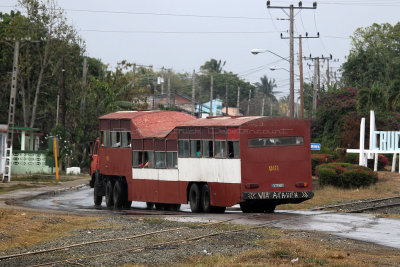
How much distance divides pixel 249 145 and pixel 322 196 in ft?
37.6

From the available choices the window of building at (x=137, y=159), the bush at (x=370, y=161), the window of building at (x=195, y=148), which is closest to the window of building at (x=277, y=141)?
the window of building at (x=195, y=148)

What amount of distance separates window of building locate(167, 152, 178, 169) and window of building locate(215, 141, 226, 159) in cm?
238

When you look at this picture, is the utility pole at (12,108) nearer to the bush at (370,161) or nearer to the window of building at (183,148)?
the window of building at (183,148)

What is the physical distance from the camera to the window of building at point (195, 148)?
25.0 meters

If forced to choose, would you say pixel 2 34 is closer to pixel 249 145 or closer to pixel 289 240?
pixel 249 145

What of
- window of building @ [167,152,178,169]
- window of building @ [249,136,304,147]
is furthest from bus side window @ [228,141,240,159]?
window of building @ [167,152,178,169]

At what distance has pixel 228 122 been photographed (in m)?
24.0

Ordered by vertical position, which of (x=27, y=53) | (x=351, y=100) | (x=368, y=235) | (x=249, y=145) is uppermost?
(x=27, y=53)

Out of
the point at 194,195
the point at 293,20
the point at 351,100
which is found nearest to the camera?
the point at 194,195

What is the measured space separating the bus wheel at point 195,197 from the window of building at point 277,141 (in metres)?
2.81

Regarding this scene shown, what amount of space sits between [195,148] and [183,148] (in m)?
0.67

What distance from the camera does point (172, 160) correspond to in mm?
26328

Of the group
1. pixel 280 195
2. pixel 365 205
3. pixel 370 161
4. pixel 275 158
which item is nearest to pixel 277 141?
pixel 275 158

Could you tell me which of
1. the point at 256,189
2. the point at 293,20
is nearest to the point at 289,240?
the point at 256,189
